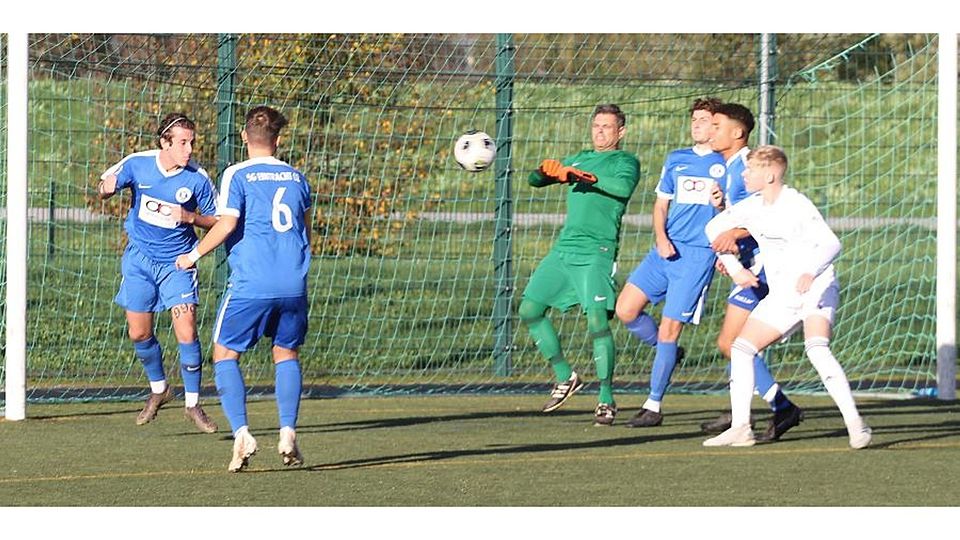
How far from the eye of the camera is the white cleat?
9922 millimetres

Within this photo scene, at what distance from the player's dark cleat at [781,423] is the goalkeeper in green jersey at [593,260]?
3.65 ft

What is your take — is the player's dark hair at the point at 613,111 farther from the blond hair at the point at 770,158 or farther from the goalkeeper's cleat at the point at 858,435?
the goalkeeper's cleat at the point at 858,435

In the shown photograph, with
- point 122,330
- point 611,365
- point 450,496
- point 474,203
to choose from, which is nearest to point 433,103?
point 474,203

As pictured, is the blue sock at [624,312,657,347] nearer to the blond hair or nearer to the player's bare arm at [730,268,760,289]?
the player's bare arm at [730,268,760,289]

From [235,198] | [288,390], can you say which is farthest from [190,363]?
[235,198]

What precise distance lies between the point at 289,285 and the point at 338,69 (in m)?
5.89

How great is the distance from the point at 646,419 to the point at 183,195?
3.08 m

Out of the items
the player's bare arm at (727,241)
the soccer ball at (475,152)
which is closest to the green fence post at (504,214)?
the soccer ball at (475,152)

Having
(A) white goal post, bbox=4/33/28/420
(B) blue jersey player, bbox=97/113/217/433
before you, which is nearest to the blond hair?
(B) blue jersey player, bbox=97/113/217/433

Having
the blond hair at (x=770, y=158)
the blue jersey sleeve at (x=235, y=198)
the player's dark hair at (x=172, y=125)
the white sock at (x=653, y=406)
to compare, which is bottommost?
the white sock at (x=653, y=406)

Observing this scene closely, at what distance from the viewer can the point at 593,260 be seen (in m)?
11.2

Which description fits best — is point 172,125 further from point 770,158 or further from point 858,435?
point 858,435

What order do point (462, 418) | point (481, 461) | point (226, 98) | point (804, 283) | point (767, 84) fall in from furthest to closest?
point (767, 84), point (226, 98), point (462, 418), point (804, 283), point (481, 461)

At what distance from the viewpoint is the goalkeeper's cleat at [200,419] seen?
34.7 feet
